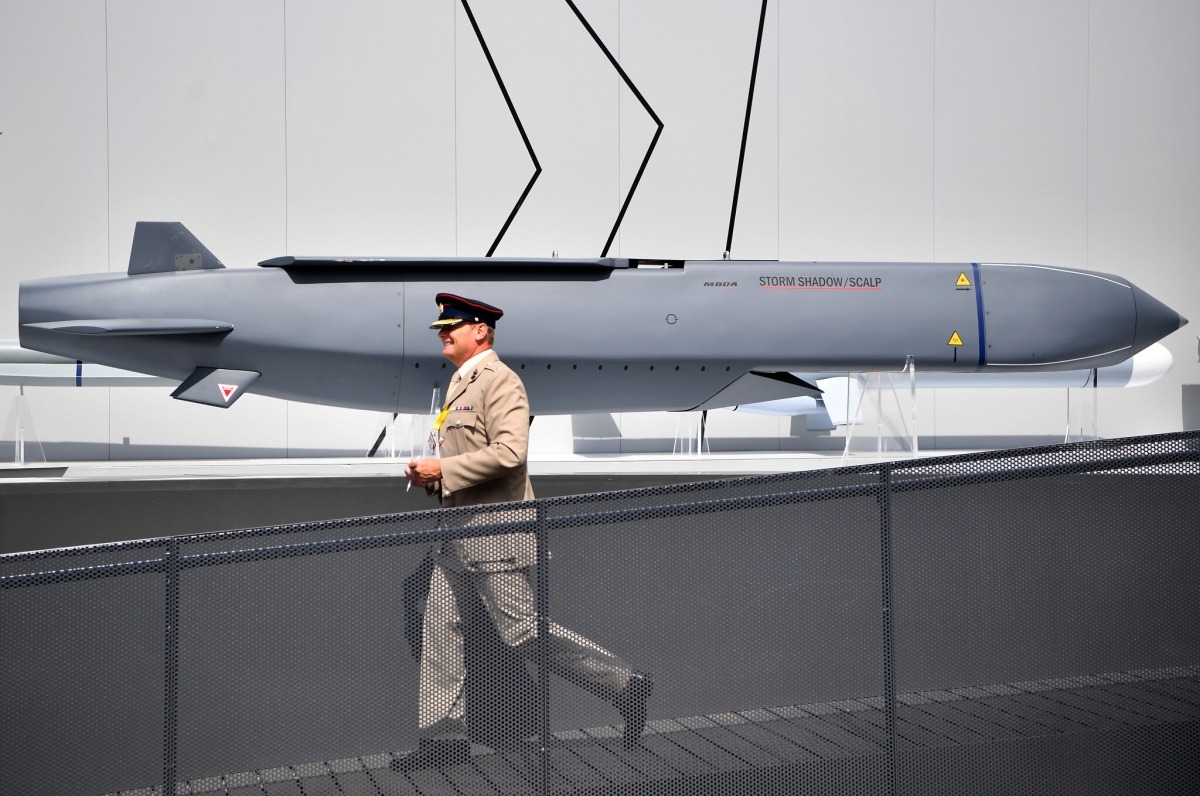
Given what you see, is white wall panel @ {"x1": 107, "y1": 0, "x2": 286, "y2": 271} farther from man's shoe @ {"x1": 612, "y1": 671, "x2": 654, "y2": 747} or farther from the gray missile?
man's shoe @ {"x1": 612, "y1": 671, "x2": 654, "y2": 747}

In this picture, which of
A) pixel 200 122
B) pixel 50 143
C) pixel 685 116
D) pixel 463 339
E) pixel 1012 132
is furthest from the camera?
pixel 1012 132

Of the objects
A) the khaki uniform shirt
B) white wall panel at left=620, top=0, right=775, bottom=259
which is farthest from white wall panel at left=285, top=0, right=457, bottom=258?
the khaki uniform shirt

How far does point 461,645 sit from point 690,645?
1.40 ft

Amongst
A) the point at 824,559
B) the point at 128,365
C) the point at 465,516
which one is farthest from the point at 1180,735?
the point at 128,365

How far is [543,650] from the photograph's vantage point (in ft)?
5.83

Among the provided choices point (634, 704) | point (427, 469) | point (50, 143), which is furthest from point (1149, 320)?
point (50, 143)

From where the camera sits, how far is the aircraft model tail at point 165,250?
16.2 feet

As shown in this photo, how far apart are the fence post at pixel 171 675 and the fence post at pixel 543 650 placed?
0.62 metres

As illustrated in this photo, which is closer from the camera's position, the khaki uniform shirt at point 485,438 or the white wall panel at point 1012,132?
the khaki uniform shirt at point 485,438

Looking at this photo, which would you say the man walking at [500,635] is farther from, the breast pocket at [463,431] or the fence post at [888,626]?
the breast pocket at [463,431]

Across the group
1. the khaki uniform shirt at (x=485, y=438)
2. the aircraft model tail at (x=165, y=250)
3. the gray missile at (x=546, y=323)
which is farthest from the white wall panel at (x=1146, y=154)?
the khaki uniform shirt at (x=485, y=438)

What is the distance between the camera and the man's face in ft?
8.75

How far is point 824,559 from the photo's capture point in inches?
73.0

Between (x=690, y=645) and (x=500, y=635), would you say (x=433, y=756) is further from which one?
(x=690, y=645)
